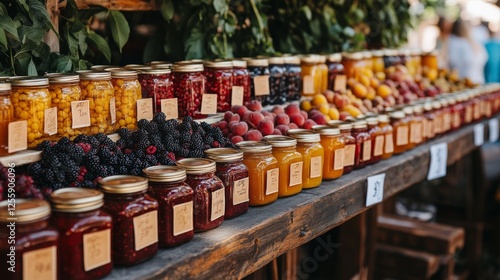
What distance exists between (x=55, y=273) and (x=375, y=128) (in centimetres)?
167

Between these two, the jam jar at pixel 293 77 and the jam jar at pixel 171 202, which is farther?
the jam jar at pixel 293 77

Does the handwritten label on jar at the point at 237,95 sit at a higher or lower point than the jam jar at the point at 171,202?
higher

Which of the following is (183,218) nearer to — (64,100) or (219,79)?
(64,100)

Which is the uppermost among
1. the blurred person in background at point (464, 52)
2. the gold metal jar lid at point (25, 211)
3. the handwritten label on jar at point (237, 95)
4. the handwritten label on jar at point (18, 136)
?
A: the blurred person in background at point (464, 52)

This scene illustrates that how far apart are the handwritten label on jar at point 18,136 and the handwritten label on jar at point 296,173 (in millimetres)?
851

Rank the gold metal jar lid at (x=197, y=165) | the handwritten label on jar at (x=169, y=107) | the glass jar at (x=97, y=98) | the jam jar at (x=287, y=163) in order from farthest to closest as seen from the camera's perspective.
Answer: the handwritten label on jar at (x=169, y=107), the jam jar at (x=287, y=163), the glass jar at (x=97, y=98), the gold metal jar lid at (x=197, y=165)

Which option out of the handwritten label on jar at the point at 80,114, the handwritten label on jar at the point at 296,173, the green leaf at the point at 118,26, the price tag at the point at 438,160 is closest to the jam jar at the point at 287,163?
the handwritten label on jar at the point at 296,173

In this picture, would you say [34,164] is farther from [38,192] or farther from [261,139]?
[261,139]

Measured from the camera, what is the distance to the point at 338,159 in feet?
7.27

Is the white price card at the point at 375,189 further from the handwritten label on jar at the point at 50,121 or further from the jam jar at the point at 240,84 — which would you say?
the handwritten label on jar at the point at 50,121

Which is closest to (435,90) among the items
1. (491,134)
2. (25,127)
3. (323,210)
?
(491,134)

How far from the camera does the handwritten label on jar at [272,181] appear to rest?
6.04ft

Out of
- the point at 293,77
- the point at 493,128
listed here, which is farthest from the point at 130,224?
the point at 493,128

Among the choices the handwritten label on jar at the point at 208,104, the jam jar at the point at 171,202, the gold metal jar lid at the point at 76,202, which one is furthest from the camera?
the handwritten label on jar at the point at 208,104
